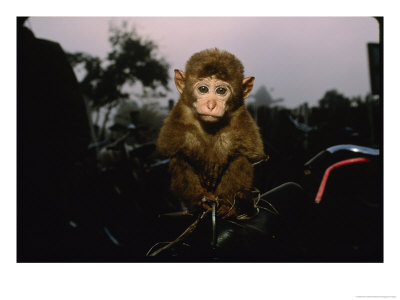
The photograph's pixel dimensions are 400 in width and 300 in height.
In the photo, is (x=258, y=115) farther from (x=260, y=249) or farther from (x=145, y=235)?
(x=145, y=235)

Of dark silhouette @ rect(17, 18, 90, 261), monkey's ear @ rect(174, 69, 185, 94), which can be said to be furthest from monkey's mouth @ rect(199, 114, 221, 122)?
dark silhouette @ rect(17, 18, 90, 261)

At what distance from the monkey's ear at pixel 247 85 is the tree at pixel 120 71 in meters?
0.34

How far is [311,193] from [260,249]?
0.30 metres

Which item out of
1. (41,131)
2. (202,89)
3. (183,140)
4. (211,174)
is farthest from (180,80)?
(41,131)

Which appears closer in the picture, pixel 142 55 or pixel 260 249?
pixel 260 249

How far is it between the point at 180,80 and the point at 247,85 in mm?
224

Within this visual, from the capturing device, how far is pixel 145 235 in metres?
1.23

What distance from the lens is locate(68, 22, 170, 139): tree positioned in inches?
46.7

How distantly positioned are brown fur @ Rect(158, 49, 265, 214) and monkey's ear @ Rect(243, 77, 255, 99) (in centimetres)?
2

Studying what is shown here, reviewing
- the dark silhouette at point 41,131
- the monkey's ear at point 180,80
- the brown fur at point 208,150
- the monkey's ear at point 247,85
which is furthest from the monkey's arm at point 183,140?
the dark silhouette at point 41,131

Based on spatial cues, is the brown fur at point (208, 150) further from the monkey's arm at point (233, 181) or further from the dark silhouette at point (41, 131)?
the dark silhouette at point (41, 131)

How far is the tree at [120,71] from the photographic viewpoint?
119 cm
